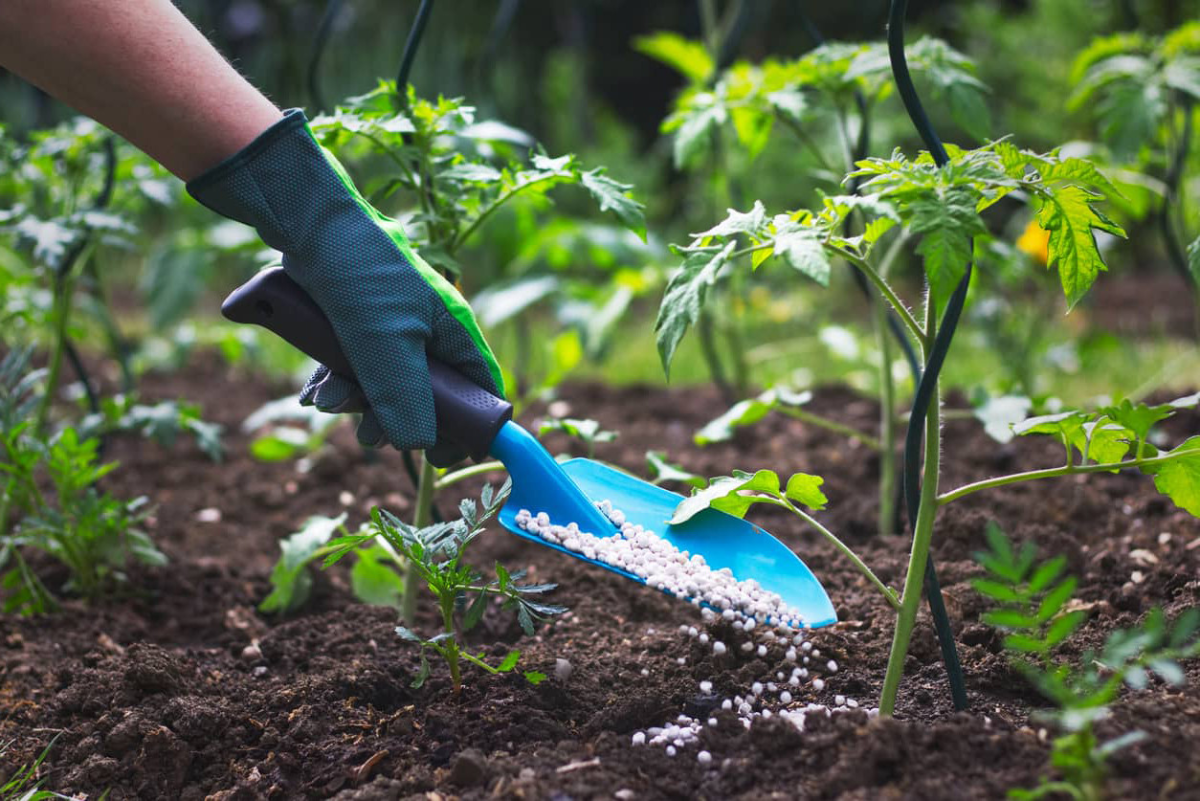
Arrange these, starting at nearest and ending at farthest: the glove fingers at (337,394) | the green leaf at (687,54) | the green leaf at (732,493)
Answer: the green leaf at (732,493) → the glove fingers at (337,394) → the green leaf at (687,54)

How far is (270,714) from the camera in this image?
147 centimetres

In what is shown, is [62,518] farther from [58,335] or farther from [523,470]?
[523,470]

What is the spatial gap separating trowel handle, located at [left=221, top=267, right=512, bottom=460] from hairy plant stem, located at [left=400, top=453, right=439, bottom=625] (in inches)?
7.3

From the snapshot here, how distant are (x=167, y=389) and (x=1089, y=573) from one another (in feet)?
9.62

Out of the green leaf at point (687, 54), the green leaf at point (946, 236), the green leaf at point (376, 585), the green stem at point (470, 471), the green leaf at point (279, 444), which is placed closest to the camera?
the green leaf at point (946, 236)

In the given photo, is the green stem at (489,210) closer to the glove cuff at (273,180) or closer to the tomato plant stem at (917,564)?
the glove cuff at (273,180)

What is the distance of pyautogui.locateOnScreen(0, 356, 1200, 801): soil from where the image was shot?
1.17 meters

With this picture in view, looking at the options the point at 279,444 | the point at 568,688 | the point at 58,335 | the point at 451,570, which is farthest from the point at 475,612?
the point at 58,335

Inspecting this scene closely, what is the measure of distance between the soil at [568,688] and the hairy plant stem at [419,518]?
0.06 metres

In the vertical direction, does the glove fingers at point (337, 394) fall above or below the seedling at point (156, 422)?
below

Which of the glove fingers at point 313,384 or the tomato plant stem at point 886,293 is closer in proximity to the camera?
the tomato plant stem at point 886,293

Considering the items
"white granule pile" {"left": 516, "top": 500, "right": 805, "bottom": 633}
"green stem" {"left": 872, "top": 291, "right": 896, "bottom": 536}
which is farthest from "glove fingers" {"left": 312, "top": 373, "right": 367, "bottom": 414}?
"green stem" {"left": 872, "top": 291, "right": 896, "bottom": 536}

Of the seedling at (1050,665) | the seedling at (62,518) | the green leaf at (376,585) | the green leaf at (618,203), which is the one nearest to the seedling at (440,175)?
the green leaf at (618,203)

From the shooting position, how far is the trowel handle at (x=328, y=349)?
4.71ft
